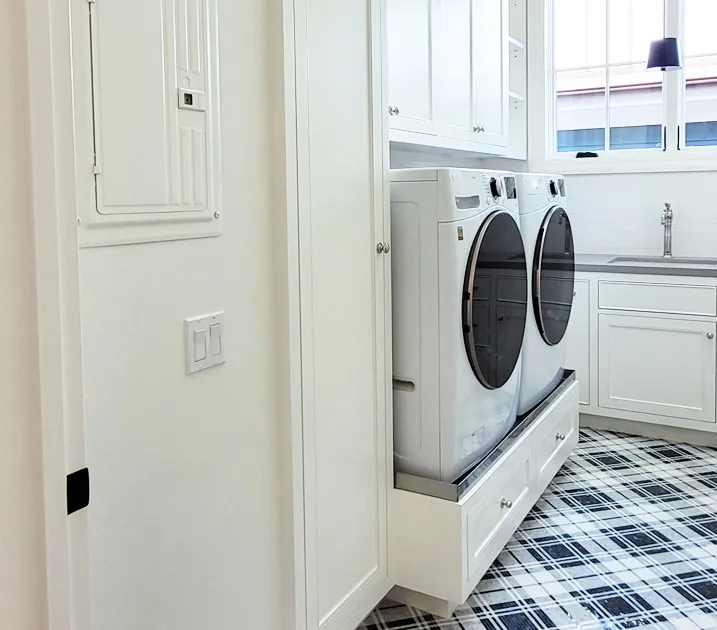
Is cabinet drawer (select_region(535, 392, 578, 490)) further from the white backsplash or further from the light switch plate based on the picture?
the light switch plate

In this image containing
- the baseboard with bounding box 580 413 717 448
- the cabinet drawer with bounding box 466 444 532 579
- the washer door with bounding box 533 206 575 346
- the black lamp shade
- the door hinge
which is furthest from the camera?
the black lamp shade

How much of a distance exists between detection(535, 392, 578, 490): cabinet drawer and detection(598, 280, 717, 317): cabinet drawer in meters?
0.58

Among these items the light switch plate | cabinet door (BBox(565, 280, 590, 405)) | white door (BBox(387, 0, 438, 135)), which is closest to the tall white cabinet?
white door (BBox(387, 0, 438, 135))

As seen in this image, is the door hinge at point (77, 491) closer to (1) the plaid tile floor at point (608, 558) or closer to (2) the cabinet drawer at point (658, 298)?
(1) the plaid tile floor at point (608, 558)

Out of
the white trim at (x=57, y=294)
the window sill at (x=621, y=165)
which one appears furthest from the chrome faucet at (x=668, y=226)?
the white trim at (x=57, y=294)

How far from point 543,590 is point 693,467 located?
1323mm

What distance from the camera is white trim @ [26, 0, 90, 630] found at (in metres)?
0.81

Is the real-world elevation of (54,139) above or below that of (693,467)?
above

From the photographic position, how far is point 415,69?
241 centimetres

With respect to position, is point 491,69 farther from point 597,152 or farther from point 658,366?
point 658,366

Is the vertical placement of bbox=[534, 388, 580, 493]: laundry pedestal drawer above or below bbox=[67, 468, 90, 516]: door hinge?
below

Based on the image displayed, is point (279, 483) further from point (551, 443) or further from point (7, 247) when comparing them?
point (551, 443)

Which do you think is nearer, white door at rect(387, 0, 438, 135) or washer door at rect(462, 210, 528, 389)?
washer door at rect(462, 210, 528, 389)

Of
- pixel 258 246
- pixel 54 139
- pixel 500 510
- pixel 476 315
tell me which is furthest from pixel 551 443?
pixel 54 139
